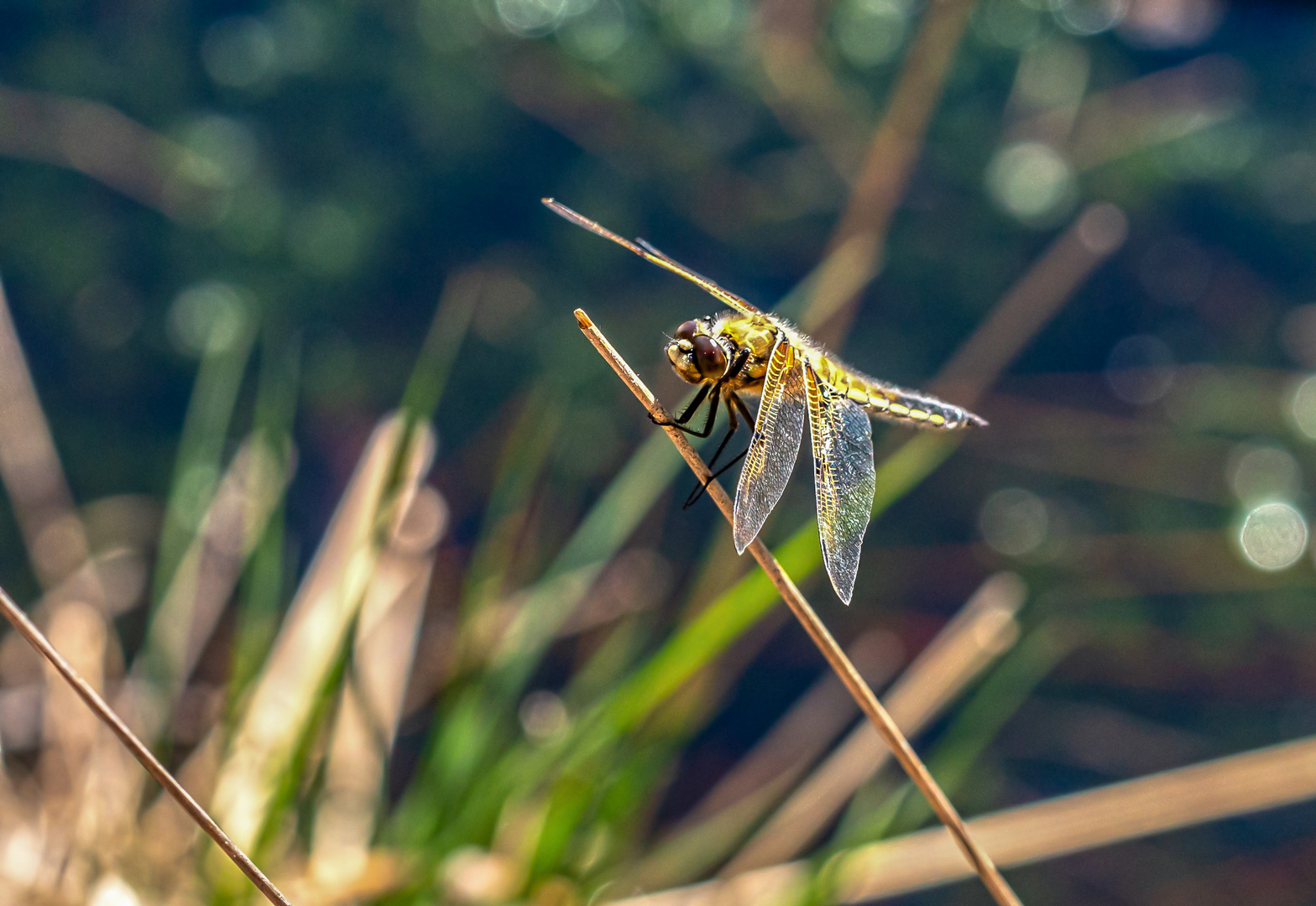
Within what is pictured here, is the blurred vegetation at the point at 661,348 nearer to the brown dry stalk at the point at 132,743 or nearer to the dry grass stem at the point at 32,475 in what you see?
the dry grass stem at the point at 32,475

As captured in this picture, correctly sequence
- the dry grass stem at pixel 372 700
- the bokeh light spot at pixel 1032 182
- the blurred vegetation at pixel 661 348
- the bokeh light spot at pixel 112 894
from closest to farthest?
1. the bokeh light spot at pixel 112 894
2. the dry grass stem at pixel 372 700
3. the blurred vegetation at pixel 661 348
4. the bokeh light spot at pixel 1032 182

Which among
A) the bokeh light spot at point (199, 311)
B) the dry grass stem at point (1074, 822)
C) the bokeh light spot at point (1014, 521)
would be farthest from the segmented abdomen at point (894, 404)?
the bokeh light spot at point (199, 311)

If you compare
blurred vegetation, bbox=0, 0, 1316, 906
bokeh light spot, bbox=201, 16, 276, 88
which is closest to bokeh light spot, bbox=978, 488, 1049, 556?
blurred vegetation, bbox=0, 0, 1316, 906

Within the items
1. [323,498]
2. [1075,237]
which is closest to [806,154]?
[1075,237]

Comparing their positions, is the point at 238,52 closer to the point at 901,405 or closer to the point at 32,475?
the point at 32,475

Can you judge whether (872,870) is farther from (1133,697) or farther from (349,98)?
(349,98)

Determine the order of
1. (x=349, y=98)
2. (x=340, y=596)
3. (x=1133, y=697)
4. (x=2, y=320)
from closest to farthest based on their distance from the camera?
(x=340, y=596) → (x=2, y=320) → (x=1133, y=697) → (x=349, y=98)

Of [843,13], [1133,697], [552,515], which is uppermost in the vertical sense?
[843,13]
